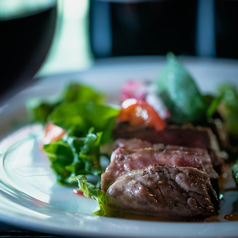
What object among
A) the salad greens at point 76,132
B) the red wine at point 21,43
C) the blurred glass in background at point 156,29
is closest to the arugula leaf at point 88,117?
the salad greens at point 76,132

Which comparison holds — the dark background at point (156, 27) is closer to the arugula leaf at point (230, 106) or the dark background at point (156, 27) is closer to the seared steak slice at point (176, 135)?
the arugula leaf at point (230, 106)

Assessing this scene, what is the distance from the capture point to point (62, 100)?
3.47 meters

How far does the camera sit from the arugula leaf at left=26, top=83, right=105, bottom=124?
3262 mm

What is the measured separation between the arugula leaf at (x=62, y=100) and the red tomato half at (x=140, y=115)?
0.68m

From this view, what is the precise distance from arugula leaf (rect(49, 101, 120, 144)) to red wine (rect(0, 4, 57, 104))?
38cm

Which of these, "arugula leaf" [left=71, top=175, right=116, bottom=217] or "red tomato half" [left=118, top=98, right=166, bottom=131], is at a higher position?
"red tomato half" [left=118, top=98, right=166, bottom=131]

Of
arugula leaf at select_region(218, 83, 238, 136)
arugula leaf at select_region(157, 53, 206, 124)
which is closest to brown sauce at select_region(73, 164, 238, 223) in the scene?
arugula leaf at select_region(157, 53, 206, 124)

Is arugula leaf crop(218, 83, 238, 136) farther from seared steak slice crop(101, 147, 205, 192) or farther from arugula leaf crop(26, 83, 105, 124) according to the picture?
seared steak slice crop(101, 147, 205, 192)

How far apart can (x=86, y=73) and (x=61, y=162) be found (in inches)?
71.7

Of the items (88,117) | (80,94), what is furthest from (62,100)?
(88,117)

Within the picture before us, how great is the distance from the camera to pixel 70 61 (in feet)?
18.1

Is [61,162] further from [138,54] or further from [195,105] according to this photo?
[138,54]

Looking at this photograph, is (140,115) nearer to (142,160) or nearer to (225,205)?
(142,160)

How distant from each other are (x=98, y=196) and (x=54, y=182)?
1.30ft
